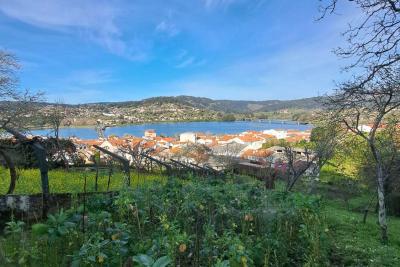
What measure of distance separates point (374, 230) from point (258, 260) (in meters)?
8.53

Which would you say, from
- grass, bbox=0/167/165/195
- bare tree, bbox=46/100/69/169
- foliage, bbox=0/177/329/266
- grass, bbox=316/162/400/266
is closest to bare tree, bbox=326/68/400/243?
grass, bbox=316/162/400/266

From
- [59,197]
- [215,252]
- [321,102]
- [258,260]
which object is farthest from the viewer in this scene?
[321,102]

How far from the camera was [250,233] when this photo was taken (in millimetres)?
4820

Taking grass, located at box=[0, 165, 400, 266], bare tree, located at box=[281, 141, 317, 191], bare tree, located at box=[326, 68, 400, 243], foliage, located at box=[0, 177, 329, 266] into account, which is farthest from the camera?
bare tree, located at box=[281, 141, 317, 191]

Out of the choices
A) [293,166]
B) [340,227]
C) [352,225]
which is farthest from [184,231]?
[293,166]

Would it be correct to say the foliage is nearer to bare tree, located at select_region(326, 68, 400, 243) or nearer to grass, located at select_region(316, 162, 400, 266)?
grass, located at select_region(316, 162, 400, 266)

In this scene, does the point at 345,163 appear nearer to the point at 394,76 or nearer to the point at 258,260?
the point at 394,76

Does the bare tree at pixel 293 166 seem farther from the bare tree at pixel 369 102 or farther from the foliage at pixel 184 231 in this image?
the foliage at pixel 184 231

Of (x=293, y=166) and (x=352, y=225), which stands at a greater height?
(x=293, y=166)

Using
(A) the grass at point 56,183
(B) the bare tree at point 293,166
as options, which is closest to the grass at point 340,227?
(A) the grass at point 56,183

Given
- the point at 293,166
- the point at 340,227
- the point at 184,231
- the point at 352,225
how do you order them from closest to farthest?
1. the point at 184,231
2. the point at 340,227
3. the point at 352,225
4. the point at 293,166

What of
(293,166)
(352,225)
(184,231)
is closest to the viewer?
(184,231)

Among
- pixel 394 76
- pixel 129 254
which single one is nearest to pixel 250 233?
pixel 129 254

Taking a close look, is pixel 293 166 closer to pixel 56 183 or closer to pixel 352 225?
pixel 352 225
